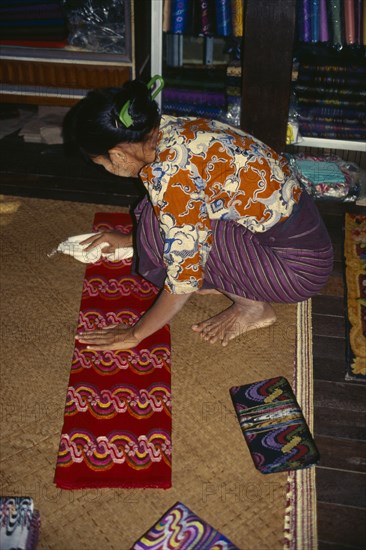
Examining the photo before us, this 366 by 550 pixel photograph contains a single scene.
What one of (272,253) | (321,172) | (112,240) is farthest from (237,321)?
(321,172)

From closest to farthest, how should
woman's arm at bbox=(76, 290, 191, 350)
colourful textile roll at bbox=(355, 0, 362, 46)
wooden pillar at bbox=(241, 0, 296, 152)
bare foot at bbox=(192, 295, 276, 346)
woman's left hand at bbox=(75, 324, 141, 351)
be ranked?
woman's arm at bbox=(76, 290, 191, 350)
woman's left hand at bbox=(75, 324, 141, 351)
bare foot at bbox=(192, 295, 276, 346)
wooden pillar at bbox=(241, 0, 296, 152)
colourful textile roll at bbox=(355, 0, 362, 46)

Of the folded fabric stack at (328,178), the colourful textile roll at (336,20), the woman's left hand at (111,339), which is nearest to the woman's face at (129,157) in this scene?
the woman's left hand at (111,339)

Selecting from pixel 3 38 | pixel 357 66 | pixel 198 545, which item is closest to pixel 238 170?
pixel 198 545

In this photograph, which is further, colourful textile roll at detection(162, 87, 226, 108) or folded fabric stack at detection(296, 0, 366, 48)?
colourful textile roll at detection(162, 87, 226, 108)

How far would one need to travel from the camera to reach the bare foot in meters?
1.74

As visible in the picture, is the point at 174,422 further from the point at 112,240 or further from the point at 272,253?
the point at 112,240

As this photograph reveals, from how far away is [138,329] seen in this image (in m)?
1.60

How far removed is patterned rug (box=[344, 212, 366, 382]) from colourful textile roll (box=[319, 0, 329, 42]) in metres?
0.63

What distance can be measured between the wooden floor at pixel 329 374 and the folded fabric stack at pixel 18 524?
1.87 ft

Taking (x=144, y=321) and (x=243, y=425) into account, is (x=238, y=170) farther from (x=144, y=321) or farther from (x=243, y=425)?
(x=243, y=425)

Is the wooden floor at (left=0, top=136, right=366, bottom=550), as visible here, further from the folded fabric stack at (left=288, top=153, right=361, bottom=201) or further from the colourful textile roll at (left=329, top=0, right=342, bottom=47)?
the colourful textile roll at (left=329, top=0, right=342, bottom=47)

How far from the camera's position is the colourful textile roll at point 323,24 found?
7.31 ft

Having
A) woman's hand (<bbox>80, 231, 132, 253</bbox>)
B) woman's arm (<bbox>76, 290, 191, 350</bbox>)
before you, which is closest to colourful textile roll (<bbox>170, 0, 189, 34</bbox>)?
woman's hand (<bbox>80, 231, 132, 253</bbox>)

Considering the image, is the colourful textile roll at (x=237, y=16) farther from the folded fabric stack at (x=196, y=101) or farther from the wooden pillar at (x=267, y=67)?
the folded fabric stack at (x=196, y=101)
